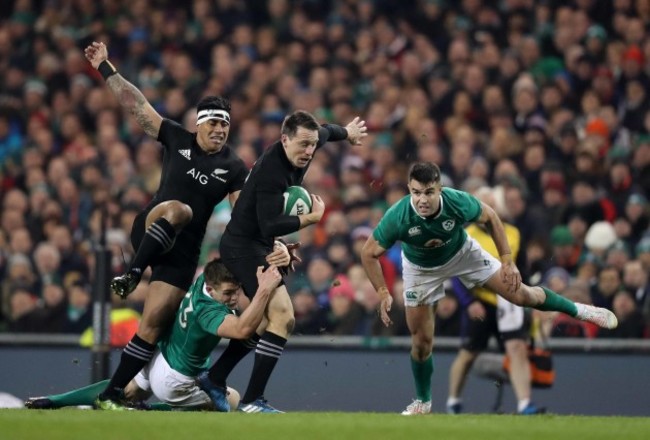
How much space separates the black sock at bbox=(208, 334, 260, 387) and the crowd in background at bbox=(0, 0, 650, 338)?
2.67m

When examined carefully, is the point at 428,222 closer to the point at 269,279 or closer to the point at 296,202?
the point at 296,202

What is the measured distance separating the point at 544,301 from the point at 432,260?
91cm

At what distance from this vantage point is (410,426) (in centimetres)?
916

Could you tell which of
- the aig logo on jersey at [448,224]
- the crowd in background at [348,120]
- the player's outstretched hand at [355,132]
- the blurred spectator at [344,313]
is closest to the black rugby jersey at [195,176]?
the player's outstretched hand at [355,132]

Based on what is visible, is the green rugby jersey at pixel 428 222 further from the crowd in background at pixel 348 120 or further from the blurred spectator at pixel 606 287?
the blurred spectator at pixel 606 287

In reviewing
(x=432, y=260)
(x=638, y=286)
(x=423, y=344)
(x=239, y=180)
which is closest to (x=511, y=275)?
(x=432, y=260)

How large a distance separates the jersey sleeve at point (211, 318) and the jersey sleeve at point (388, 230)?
124 cm

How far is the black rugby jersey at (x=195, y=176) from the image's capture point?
35.6ft

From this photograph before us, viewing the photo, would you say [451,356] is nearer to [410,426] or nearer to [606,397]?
[606,397]

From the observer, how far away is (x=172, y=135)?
36.0 ft

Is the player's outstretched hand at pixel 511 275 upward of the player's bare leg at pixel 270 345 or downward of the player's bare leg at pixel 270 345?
upward

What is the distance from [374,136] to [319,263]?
108 inches

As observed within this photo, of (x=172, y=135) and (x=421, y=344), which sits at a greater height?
(x=172, y=135)

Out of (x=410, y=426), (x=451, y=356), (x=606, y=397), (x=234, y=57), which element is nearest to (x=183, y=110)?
(x=234, y=57)
